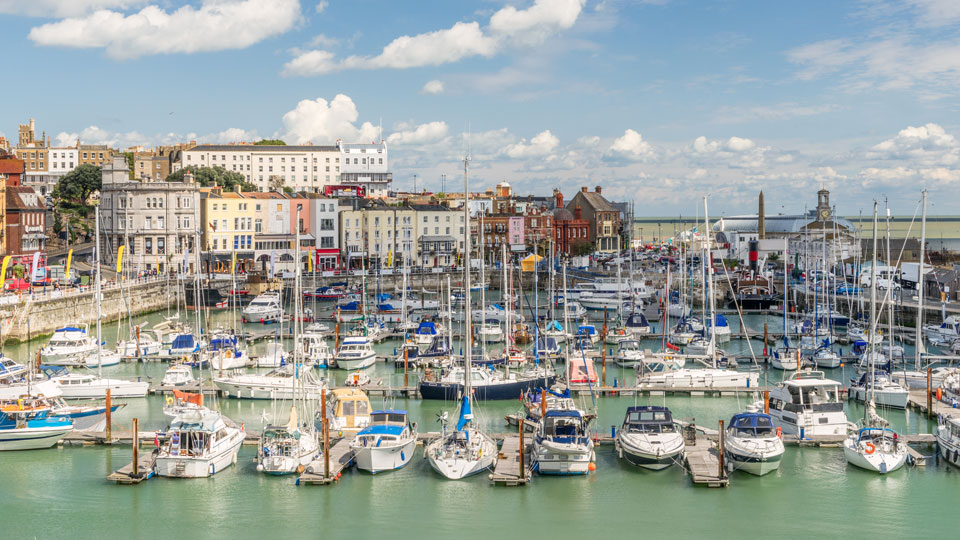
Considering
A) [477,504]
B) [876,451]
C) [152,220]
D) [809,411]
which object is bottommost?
[477,504]

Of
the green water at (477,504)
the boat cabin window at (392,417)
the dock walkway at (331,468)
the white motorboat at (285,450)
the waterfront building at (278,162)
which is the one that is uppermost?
the waterfront building at (278,162)

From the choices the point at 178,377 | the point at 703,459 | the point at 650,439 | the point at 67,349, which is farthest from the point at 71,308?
the point at 703,459

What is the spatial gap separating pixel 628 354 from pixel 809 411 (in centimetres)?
1688

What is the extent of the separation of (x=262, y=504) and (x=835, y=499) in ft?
48.9

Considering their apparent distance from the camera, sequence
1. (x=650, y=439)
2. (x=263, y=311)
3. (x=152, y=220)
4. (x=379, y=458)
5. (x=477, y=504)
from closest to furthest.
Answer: (x=477, y=504)
(x=379, y=458)
(x=650, y=439)
(x=263, y=311)
(x=152, y=220)

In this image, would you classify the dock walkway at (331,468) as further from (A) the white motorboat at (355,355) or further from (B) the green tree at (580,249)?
(B) the green tree at (580,249)

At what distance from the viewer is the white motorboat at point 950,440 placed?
2748cm

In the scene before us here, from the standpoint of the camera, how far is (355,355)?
44812mm

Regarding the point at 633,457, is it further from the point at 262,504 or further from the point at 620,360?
the point at 620,360

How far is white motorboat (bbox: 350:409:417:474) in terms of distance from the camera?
26.6 meters

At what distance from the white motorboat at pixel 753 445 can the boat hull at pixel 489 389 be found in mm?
10322

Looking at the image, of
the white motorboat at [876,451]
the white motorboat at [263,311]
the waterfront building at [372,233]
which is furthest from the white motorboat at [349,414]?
the waterfront building at [372,233]

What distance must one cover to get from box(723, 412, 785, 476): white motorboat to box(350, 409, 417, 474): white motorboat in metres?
8.90

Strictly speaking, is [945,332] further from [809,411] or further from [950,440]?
[950,440]
